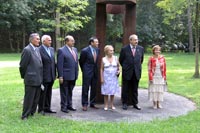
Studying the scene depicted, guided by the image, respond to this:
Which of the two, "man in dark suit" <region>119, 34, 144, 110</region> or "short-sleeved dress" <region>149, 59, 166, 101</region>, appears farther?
"short-sleeved dress" <region>149, 59, 166, 101</region>

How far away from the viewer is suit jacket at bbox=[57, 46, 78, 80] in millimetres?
8305

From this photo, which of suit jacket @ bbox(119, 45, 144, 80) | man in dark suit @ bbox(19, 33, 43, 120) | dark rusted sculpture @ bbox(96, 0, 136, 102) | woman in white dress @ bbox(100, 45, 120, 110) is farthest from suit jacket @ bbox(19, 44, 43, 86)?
dark rusted sculpture @ bbox(96, 0, 136, 102)

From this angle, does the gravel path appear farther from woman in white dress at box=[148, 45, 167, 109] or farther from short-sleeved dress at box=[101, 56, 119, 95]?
short-sleeved dress at box=[101, 56, 119, 95]

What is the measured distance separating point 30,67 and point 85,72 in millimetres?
1605

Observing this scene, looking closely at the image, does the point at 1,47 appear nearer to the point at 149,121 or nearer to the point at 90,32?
the point at 90,32

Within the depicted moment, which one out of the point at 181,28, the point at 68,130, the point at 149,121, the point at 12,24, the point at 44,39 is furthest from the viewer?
the point at 181,28

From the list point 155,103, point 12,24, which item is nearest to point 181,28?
point 12,24

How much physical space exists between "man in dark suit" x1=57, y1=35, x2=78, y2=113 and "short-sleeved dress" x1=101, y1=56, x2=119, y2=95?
726mm

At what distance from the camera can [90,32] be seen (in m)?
44.2

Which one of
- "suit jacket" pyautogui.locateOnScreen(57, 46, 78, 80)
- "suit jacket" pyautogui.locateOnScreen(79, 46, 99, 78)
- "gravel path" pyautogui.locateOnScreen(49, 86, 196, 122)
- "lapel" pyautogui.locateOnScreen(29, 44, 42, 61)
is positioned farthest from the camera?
"suit jacket" pyautogui.locateOnScreen(79, 46, 99, 78)

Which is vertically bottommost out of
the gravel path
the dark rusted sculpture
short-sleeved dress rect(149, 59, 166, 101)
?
the gravel path

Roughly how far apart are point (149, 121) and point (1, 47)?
39.9 m

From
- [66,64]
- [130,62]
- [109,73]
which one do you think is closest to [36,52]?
[66,64]

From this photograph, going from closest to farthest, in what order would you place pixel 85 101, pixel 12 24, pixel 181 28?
1. pixel 85 101
2. pixel 12 24
3. pixel 181 28
